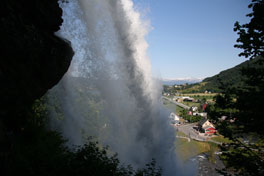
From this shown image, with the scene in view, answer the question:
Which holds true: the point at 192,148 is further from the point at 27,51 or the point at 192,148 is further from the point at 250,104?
the point at 27,51

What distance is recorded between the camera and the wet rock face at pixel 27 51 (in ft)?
20.9

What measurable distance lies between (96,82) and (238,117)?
86.6 ft

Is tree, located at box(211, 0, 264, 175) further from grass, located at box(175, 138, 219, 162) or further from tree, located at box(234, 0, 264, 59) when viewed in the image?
grass, located at box(175, 138, 219, 162)

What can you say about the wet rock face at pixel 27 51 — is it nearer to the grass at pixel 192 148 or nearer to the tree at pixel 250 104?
the tree at pixel 250 104

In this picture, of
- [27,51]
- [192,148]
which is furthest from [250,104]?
[192,148]

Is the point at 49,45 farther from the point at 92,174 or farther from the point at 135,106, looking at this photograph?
the point at 135,106

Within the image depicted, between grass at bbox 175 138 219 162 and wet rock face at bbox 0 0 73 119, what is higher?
wet rock face at bbox 0 0 73 119

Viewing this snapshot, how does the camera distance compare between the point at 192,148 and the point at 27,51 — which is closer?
the point at 27,51

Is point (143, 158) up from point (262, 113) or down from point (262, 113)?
down

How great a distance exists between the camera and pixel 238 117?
830 cm

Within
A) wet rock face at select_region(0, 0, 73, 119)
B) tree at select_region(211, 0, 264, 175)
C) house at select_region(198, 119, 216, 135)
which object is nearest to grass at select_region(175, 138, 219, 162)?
house at select_region(198, 119, 216, 135)

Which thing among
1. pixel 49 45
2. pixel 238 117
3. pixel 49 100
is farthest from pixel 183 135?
pixel 49 45

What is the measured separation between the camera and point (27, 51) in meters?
7.03

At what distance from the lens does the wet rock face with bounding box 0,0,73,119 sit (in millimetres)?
6383
